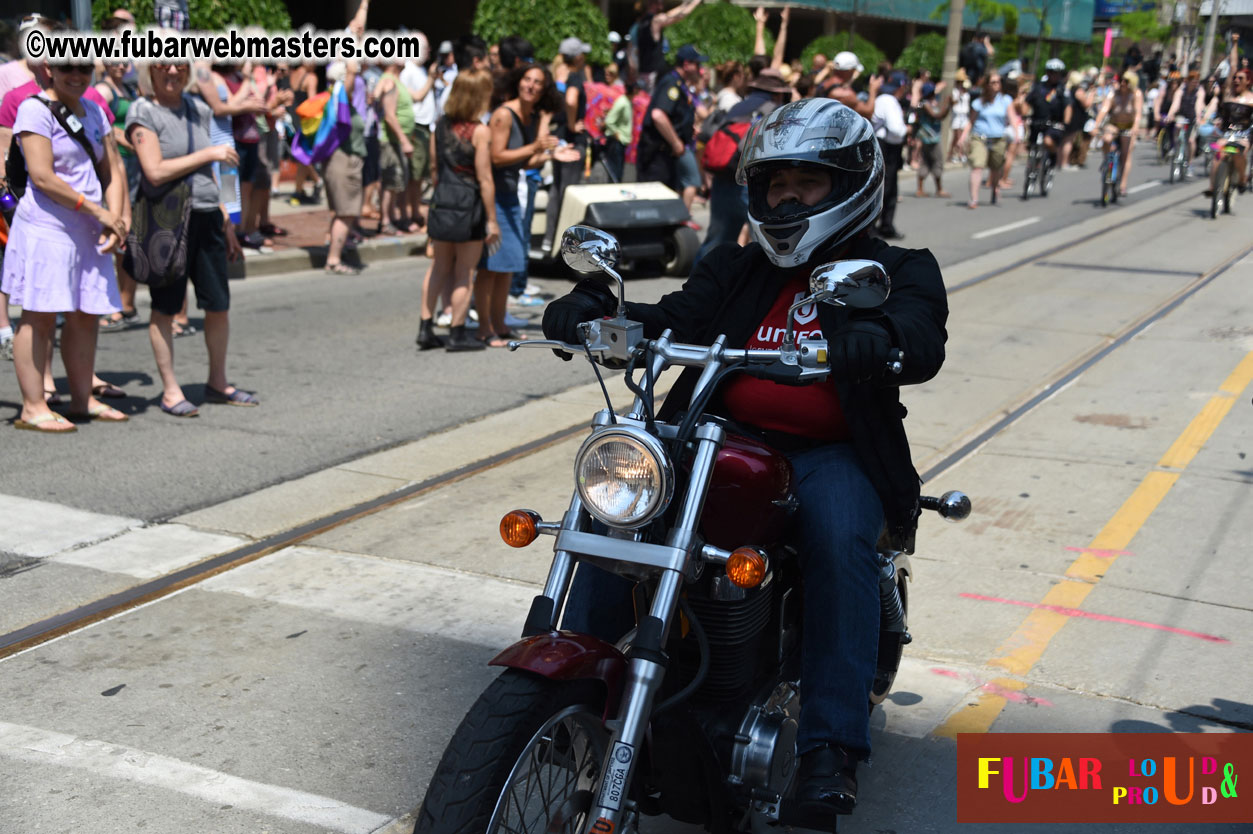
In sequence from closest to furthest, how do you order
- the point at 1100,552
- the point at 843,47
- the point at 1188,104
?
the point at 1100,552 < the point at 1188,104 < the point at 843,47

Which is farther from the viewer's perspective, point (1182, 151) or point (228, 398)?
point (1182, 151)

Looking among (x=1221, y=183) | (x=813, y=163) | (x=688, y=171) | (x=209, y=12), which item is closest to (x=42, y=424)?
(x=813, y=163)

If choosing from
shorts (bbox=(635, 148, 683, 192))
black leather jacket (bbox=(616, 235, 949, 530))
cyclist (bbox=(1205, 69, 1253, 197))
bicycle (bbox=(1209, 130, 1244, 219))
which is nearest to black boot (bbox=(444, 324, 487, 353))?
shorts (bbox=(635, 148, 683, 192))

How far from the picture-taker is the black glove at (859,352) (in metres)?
2.67

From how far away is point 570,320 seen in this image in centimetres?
309

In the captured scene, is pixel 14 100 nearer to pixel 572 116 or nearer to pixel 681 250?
pixel 681 250

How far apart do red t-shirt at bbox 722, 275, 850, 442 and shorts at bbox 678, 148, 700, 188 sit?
10352 millimetres

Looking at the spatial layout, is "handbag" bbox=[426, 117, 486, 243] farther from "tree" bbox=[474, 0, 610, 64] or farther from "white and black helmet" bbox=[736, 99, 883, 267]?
"tree" bbox=[474, 0, 610, 64]

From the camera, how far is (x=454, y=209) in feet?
28.0

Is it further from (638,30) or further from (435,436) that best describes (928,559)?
(638,30)

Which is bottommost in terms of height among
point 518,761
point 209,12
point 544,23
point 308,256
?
point 308,256

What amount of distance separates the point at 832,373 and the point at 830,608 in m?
0.56

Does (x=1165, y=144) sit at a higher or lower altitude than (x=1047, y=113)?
lower

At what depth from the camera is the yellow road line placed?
394cm
